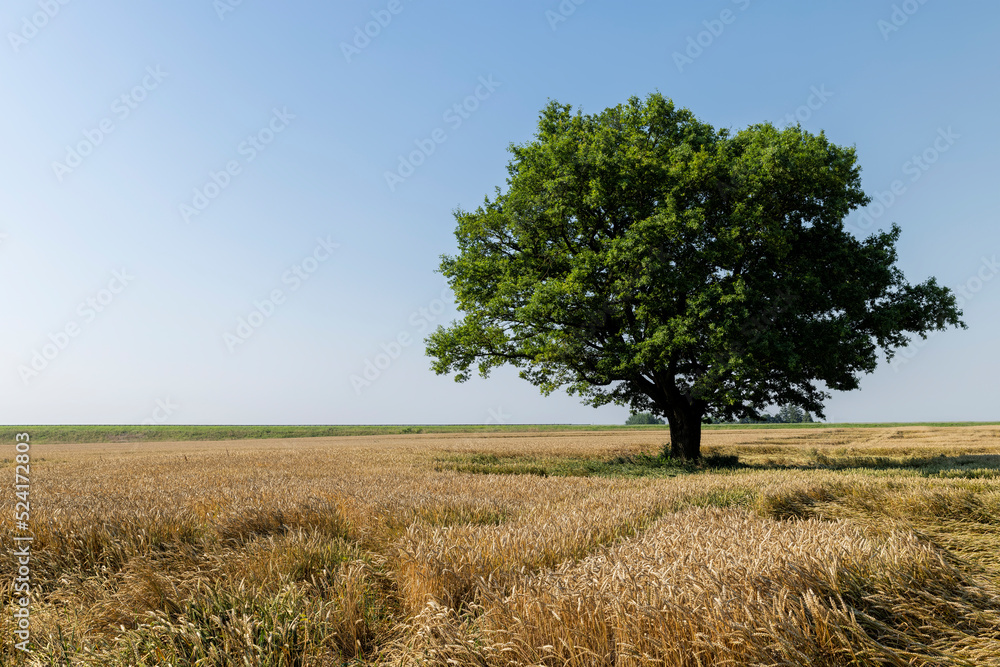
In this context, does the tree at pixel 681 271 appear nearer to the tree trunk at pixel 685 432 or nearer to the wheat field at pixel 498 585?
the tree trunk at pixel 685 432

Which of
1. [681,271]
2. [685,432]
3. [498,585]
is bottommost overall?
[685,432]

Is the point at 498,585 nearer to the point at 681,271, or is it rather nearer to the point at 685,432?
the point at 681,271

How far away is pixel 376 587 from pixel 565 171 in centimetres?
1931

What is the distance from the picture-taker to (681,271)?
794 inches

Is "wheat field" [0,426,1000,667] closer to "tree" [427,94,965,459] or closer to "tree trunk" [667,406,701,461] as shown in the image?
"tree" [427,94,965,459]

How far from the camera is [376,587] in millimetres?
4457

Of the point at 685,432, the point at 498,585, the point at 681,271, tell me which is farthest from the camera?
the point at 685,432

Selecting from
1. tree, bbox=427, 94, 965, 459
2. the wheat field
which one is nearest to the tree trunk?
tree, bbox=427, 94, 965, 459

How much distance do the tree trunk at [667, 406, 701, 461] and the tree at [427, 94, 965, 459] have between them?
9cm

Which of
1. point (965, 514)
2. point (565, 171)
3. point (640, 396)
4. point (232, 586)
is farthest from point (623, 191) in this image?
point (232, 586)

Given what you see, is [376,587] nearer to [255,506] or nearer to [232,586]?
[232,586]

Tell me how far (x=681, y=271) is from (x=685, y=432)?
7.24 meters

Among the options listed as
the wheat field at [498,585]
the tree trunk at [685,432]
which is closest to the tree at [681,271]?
the tree trunk at [685,432]

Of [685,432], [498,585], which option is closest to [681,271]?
[685,432]
